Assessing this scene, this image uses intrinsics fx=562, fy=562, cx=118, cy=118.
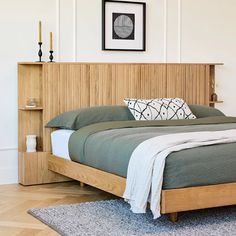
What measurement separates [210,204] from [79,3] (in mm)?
2710

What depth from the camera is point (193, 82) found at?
5.84 metres

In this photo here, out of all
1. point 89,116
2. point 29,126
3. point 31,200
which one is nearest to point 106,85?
point 89,116

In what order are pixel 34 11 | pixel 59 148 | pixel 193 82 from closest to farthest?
pixel 59 148
pixel 34 11
pixel 193 82

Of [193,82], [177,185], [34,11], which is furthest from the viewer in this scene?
[193,82]

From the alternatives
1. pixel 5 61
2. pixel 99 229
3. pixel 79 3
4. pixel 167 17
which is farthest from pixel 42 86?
pixel 99 229

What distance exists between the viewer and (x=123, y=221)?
3725 mm

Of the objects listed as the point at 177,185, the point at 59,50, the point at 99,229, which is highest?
the point at 59,50

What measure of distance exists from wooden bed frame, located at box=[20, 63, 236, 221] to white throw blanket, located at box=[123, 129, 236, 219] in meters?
0.77

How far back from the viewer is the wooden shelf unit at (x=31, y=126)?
515 cm

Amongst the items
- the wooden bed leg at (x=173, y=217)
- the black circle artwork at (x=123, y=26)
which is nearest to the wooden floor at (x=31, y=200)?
the wooden bed leg at (x=173, y=217)

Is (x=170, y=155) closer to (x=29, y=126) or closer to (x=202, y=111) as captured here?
(x=202, y=111)

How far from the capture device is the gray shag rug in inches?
137

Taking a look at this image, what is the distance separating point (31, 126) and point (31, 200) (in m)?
1.01

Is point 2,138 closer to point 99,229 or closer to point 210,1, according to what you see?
point 99,229
